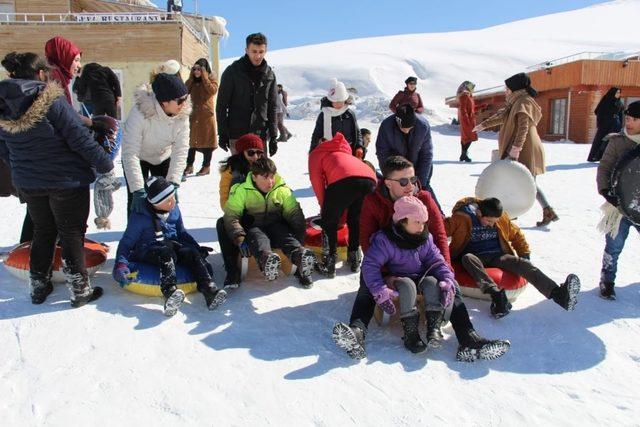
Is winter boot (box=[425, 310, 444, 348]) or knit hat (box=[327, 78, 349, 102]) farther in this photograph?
knit hat (box=[327, 78, 349, 102])

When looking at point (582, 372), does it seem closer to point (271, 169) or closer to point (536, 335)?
point (536, 335)

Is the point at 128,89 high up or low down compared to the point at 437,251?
up

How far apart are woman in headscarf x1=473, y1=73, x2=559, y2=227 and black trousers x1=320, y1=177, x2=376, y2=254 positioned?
247 centimetres

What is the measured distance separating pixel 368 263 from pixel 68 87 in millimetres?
2791

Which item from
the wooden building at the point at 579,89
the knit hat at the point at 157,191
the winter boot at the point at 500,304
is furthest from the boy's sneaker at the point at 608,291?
the wooden building at the point at 579,89

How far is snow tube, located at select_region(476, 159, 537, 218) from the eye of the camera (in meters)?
5.46

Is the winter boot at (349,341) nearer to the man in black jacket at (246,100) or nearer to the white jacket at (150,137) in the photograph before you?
the white jacket at (150,137)

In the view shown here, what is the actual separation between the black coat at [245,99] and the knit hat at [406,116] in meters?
1.51

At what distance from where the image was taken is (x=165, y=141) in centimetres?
413

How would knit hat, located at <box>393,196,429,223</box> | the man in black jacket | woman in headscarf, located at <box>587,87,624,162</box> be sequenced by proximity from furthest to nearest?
woman in headscarf, located at <box>587,87,624,162</box> → the man in black jacket → knit hat, located at <box>393,196,429,223</box>

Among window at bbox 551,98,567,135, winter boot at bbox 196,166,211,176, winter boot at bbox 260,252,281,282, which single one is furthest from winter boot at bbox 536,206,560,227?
window at bbox 551,98,567,135

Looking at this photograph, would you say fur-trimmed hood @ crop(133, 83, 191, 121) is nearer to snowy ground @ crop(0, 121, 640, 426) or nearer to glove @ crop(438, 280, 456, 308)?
snowy ground @ crop(0, 121, 640, 426)

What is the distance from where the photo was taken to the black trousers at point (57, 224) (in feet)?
11.1

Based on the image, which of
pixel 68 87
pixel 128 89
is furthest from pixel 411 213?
pixel 128 89
